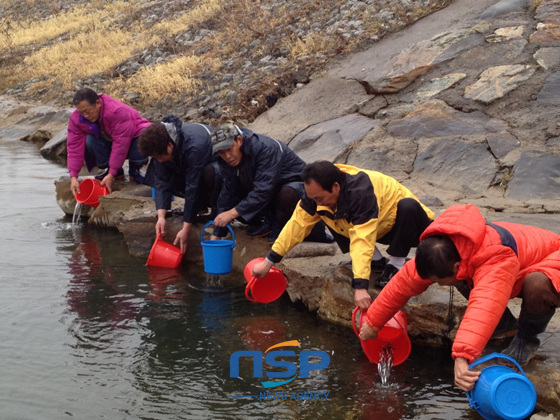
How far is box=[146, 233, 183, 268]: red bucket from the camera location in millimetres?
5723

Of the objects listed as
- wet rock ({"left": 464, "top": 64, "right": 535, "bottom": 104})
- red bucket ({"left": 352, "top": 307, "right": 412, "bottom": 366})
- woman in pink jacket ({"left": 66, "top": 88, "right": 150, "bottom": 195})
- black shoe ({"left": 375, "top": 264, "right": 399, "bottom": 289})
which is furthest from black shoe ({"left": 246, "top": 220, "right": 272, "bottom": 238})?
wet rock ({"left": 464, "top": 64, "right": 535, "bottom": 104})

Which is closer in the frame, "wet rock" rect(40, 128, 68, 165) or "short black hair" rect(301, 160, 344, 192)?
"short black hair" rect(301, 160, 344, 192)

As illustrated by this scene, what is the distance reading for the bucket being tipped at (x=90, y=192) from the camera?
7.06 metres

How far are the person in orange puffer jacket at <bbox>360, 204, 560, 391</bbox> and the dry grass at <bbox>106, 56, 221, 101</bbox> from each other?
931cm

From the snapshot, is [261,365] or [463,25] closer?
[261,365]

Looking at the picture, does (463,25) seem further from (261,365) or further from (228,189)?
(261,365)

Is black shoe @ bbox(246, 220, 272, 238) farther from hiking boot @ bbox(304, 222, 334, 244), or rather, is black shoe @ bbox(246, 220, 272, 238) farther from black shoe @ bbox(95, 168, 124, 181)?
black shoe @ bbox(95, 168, 124, 181)

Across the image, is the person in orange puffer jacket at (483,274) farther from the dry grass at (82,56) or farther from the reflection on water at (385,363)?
the dry grass at (82,56)

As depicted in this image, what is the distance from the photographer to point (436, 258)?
3049 mm

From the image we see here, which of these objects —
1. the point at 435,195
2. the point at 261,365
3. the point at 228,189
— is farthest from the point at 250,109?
the point at 261,365

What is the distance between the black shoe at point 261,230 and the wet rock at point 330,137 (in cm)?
249

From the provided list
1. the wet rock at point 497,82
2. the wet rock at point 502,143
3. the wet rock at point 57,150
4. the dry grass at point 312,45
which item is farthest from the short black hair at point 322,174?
the wet rock at point 57,150

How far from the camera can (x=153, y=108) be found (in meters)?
12.3

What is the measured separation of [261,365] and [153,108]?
898 centimetres
